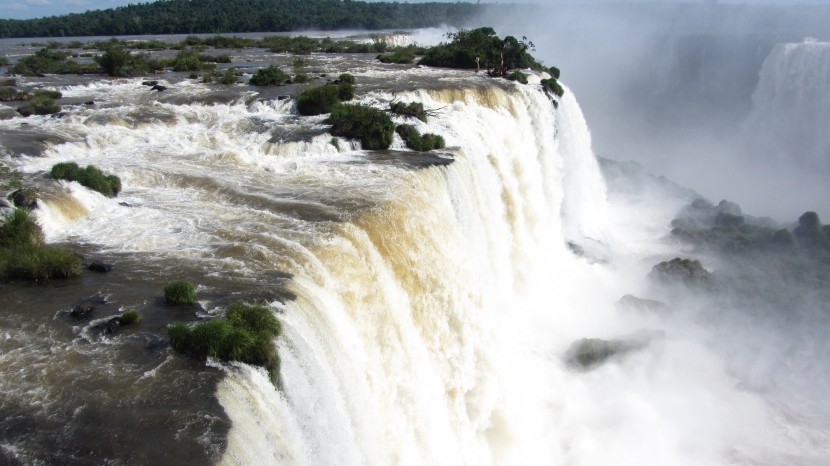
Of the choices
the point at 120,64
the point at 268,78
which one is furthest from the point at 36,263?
the point at 120,64

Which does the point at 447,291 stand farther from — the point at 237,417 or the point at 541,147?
the point at 541,147

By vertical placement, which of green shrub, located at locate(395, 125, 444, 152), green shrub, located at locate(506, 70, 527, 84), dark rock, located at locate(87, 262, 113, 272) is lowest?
dark rock, located at locate(87, 262, 113, 272)

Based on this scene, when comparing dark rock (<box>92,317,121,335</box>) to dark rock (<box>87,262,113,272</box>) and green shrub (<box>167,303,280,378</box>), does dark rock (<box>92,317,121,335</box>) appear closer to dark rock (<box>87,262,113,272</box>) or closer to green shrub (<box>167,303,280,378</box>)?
green shrub (<box>167,303,280,378</box>)

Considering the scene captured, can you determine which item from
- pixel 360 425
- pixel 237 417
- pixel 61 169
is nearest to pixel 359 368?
pixel 360 425

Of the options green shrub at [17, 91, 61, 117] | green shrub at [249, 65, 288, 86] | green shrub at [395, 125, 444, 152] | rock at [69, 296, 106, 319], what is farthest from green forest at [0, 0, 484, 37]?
rock at [69, 296, 106, 319]

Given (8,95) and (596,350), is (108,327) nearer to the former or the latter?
(596,350)

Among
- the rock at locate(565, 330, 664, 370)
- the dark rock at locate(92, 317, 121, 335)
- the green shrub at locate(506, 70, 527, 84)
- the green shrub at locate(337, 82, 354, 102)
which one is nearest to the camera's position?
the dark rock at locate(92, 317, 121, 335)
